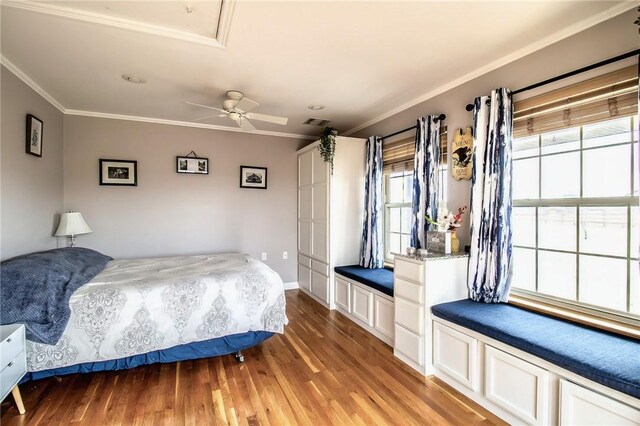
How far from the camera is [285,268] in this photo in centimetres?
484

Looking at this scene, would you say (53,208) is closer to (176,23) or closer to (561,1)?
(176,23)

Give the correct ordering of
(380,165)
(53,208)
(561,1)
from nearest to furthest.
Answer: (561,1), (53,208), (380,165)

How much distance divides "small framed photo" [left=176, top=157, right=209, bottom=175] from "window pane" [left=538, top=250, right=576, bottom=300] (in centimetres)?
398

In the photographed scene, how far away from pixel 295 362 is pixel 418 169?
2.14 metres

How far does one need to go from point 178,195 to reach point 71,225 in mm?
1218

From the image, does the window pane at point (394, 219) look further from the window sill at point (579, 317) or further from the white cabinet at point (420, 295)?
the window sill at point (579, 317)

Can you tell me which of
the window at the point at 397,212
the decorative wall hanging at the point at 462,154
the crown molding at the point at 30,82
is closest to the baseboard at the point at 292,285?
the window at the point at 397,212

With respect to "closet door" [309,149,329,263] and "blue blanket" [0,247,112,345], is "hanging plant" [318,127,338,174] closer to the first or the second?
"closet door" [309,149,329,263]

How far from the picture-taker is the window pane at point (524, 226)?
233cm

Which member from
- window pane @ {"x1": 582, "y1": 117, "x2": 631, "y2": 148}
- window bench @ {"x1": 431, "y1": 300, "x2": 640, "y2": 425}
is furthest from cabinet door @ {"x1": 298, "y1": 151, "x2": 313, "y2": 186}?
window pane @ {"x1": 582, "y1": 117, "x2": 631, "y2": 148}

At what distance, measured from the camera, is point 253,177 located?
15.1 ft

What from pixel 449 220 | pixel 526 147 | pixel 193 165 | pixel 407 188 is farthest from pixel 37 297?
pixel 526 147

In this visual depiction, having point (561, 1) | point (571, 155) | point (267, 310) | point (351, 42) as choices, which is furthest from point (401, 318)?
point (561, 1)

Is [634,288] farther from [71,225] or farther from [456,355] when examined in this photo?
[71,225]
